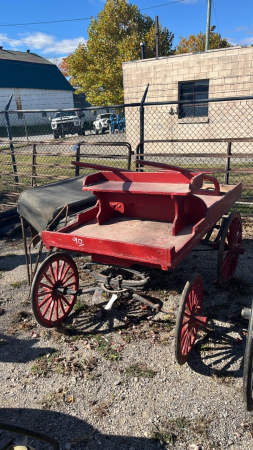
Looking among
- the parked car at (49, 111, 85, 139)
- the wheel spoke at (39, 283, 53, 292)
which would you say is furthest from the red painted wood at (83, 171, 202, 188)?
the parked car at (49, 111, 85, 139)

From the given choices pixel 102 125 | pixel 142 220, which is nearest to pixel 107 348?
pixel 142 220

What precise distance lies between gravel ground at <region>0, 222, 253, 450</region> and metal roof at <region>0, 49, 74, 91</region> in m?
39.7

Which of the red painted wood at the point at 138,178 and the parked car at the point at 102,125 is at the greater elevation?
the parked car at the point at 102,125

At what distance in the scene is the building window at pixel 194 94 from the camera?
46.5 ft

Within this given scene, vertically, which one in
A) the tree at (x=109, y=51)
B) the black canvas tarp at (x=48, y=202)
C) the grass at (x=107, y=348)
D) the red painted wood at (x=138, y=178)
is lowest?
the grass at (x=107, y=348)

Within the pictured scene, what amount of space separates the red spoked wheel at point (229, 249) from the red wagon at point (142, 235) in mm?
12

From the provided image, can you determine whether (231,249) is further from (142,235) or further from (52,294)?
(52,294)

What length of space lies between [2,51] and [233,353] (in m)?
52.0

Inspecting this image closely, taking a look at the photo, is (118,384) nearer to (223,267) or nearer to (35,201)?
(223,267)

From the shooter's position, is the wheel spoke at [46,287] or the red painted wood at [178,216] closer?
the red painted wood at [178,216]

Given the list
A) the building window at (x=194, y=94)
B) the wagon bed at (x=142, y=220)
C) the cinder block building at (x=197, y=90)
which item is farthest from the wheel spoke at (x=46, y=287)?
the building window at (x=194, y=94)

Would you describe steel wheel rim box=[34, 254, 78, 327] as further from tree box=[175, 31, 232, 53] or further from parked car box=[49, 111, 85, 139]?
tree box=[175, 31, 232, 53]

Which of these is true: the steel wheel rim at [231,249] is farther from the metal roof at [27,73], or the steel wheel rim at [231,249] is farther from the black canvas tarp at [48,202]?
the metal roof at [27,73]

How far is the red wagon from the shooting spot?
3.04 meters
